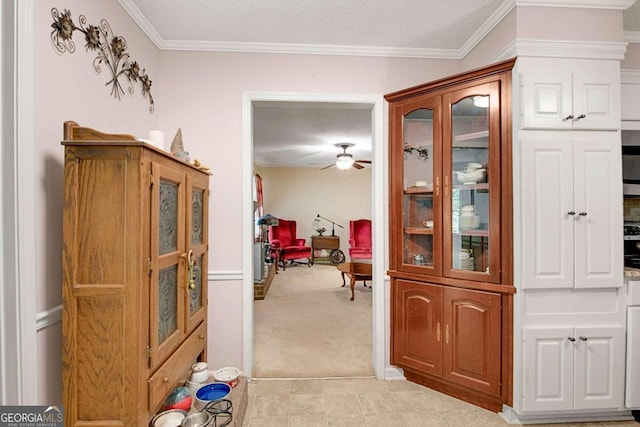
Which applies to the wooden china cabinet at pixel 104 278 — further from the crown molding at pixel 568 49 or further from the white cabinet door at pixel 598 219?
the white cabinet door at pixel 598 219

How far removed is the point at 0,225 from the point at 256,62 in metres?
1.90

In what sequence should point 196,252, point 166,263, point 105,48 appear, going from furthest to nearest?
point 196,252
point 105,48
point 166,263

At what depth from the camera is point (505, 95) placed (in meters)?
1.90

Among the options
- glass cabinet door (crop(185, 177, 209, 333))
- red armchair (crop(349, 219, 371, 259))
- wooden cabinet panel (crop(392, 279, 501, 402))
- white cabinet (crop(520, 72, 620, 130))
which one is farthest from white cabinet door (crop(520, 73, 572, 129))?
red armchair (crop(349, 219, 371, 259))

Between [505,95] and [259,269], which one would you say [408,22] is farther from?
[259,269]

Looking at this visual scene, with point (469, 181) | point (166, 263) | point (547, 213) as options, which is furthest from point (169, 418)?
point (547, 213)

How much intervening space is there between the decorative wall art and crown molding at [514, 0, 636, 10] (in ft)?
8.02

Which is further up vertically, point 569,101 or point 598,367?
point 569,101

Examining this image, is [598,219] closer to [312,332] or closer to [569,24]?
[569,24]

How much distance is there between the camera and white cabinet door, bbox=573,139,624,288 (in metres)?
1.83

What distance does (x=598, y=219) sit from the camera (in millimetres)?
1838

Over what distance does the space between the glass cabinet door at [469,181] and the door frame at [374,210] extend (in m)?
0.49

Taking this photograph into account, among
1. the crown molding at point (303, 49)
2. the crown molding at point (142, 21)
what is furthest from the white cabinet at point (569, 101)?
the crown molding at point (142, 21)

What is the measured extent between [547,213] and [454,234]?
55 centimetres
